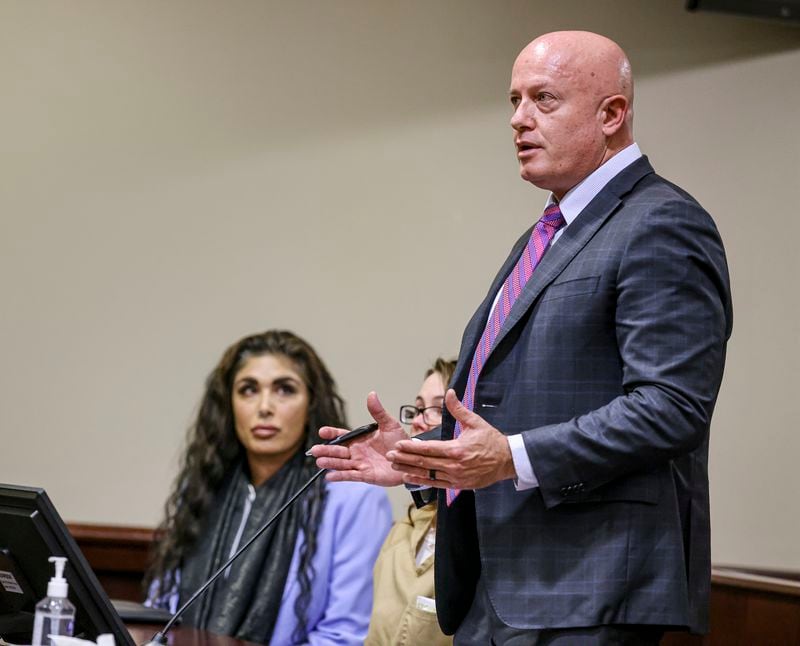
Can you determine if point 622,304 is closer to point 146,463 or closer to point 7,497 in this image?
point 7,497

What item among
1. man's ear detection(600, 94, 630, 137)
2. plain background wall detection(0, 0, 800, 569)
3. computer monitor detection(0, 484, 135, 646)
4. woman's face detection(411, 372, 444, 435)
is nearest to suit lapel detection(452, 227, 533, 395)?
man's ear detection(600, 94, 630, 137)

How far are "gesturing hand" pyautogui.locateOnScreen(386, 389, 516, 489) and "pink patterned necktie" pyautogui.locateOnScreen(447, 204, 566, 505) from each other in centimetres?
18

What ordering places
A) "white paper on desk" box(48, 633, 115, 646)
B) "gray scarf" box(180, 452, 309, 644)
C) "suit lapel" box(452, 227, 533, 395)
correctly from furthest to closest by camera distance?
1. "gray scarf" box(180, 452, 309, 644)
2. "suit lapel" box(452, 227, 533, 395)
3. "white paper on desk" box(48, 633, 115, 646)

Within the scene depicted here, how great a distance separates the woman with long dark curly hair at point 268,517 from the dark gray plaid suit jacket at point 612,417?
51.2 inches

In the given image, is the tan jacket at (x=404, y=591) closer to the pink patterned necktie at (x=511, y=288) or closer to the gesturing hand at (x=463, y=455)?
the pink patterned necktie at (x=511, y=288)

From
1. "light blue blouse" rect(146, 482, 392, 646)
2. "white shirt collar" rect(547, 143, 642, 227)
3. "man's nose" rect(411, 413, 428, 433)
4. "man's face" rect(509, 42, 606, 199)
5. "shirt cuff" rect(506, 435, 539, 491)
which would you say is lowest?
"light blue blouse" rect(146, 482, 392, 646)

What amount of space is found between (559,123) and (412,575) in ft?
3.78

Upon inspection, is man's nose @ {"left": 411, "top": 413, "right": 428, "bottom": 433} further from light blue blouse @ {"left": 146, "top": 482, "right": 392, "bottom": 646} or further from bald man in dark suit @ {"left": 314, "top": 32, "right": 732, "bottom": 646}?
bald man in dark suit @ {"left": 314, "top": 32, "right": 732, "bottom": 646}

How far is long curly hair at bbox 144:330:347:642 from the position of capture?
3055mm

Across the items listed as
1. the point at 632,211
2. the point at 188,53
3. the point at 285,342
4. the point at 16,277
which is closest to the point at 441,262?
the point at 285,342

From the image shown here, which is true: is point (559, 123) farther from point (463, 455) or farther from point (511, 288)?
point (463, 455)

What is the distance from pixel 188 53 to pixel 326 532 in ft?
5.36

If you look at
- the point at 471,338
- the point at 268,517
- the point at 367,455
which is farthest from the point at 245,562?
the point at 471,338

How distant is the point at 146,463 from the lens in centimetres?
368
